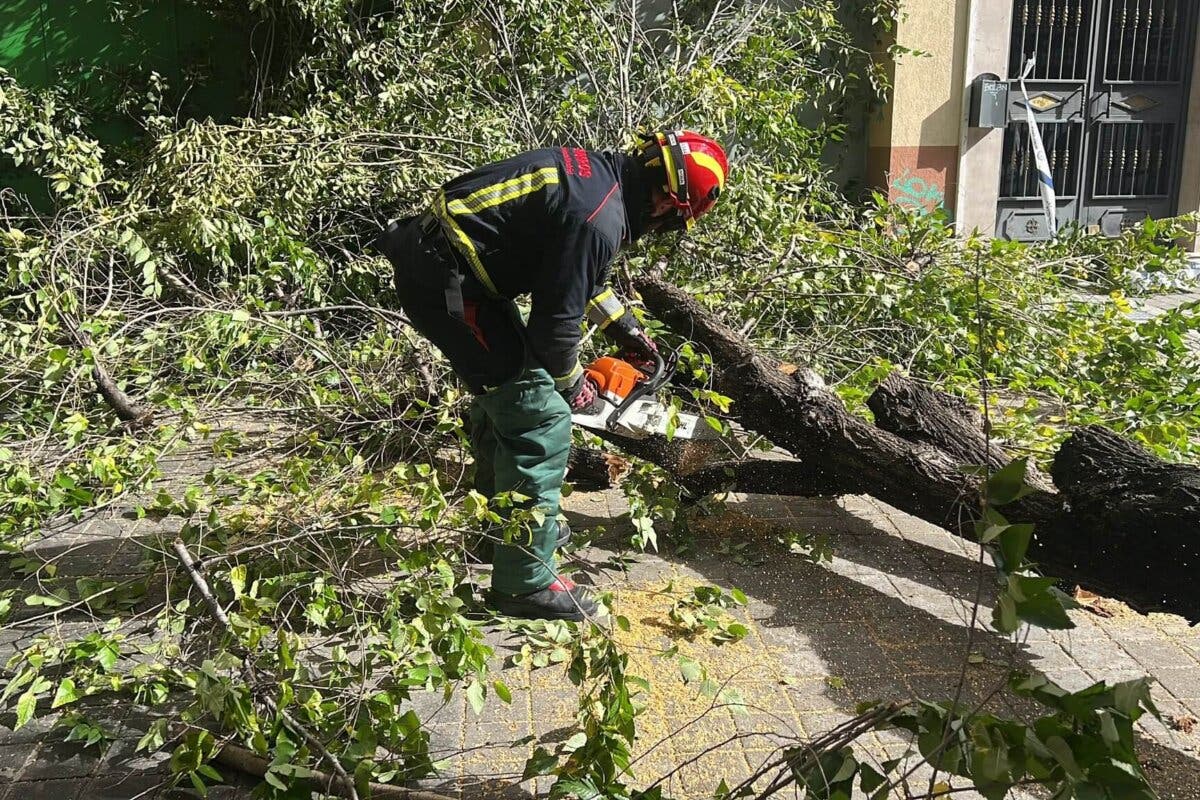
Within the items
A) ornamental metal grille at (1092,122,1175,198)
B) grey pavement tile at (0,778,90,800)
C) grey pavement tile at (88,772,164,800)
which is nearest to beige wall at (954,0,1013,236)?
ornamental metal grille at (1092,122,1175,198)

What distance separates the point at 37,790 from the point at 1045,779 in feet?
7.83

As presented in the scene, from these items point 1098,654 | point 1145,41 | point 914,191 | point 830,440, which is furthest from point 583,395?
point 1145,41

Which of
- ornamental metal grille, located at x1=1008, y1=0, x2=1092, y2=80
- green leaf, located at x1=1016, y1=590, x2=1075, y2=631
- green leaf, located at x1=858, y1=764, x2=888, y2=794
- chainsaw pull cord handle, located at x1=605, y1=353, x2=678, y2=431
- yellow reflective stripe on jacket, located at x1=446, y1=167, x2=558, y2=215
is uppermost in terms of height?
ornamental metal grille, located at x1=1008, y1=0, x2=1092, y2=80

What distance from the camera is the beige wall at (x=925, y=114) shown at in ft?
27.0

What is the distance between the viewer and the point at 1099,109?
895 cm

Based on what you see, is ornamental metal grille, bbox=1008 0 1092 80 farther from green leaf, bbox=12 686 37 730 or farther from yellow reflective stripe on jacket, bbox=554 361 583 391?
green leaf, bbox=12 686 37 730

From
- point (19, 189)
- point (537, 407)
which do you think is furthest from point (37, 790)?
point (19, 189)

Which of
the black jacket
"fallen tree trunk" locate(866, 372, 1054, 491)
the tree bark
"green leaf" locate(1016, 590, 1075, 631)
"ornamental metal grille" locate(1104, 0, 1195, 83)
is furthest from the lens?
"ornamental metal grille" locate(1104, 0, 1195, 83)

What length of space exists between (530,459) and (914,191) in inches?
248

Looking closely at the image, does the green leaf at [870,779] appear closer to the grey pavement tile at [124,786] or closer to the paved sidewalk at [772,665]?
the paved sidewalk at [772,665]

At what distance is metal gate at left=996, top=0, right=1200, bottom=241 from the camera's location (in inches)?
344

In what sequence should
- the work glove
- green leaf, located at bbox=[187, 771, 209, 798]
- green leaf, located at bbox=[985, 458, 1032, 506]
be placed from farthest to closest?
the work glove → green leaf, located at bbox=[187, 771, 209, 798] → green leaf, located at bbox=[985, 458, 1032, 506]

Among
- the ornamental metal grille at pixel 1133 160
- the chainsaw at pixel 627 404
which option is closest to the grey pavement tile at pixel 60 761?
the chainsaw at pixel 627 404

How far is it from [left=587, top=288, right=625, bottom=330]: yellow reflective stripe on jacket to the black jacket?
0.25 metres
